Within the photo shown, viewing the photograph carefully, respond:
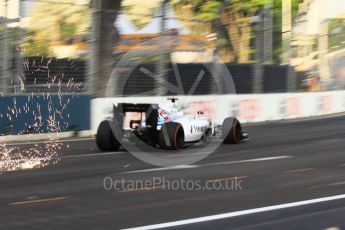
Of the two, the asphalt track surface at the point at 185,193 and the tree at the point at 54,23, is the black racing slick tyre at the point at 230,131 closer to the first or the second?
the asphalt track surface at the point at 185,193

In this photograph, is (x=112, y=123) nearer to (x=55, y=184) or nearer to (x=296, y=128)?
(x=55, y=184)

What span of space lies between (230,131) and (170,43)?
7.03 meters

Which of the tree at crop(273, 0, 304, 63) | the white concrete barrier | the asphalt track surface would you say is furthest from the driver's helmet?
the tree at crop(273, 0, 304, 63)

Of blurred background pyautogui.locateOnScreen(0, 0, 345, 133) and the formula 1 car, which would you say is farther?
blurred background pyautogui.locateOnScreen(0, 0, 345, 133)

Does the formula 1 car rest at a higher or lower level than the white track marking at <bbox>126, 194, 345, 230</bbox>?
higher

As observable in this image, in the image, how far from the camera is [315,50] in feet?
96.7

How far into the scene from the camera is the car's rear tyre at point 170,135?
12.6m

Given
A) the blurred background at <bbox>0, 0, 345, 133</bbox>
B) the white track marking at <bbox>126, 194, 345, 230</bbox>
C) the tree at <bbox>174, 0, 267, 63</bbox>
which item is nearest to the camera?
the white track marking at <bbox>126, 194, 345, 230</bbox>

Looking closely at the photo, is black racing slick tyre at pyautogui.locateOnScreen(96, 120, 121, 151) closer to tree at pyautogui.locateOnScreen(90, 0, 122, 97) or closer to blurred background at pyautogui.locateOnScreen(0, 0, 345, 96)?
blurred background at pyautogui.locateOnScreen(0, 0, 345, 96)

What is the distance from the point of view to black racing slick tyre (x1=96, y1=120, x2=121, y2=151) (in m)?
13.2

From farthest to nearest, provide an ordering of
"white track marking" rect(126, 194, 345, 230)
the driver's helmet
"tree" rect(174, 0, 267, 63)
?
1. "tree" rect(174, 0, 267, 63)
2. the driver's helmet
3. "white track marking" rect(126, 194, 345, 230)

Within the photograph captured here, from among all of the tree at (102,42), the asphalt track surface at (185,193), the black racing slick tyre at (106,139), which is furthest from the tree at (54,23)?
the asphalt track surface at (185,193)

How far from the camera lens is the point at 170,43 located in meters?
21.0

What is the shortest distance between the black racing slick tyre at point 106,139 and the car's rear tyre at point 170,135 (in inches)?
45.3
